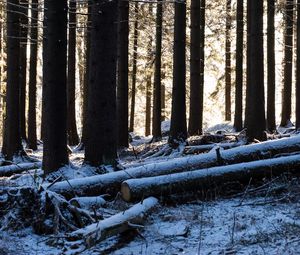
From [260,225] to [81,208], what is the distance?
269 cm

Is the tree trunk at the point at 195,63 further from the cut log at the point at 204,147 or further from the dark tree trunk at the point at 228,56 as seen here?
the dark tree trunk at the point at 228,56

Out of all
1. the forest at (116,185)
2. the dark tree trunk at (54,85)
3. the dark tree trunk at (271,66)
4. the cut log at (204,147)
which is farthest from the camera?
the dark tree trunk at (271,66)

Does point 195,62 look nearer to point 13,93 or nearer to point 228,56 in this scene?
point 13,93

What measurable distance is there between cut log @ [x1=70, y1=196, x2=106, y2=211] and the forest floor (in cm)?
74

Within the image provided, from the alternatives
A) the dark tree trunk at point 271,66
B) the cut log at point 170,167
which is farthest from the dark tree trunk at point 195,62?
the cut log at point 170,167

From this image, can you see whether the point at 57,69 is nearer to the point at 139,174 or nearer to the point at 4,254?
the point at 139,174

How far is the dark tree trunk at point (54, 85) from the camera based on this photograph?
9461mm

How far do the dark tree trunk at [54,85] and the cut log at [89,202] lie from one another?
104 inches

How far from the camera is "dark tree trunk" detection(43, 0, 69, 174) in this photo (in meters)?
9.46

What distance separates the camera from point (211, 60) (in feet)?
96.8

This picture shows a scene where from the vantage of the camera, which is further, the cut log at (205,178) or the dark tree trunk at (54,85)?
the dark tree trunk at (54,85)

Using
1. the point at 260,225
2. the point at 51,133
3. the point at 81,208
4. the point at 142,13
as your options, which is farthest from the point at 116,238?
the point at 142,13

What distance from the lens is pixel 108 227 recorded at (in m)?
5.87

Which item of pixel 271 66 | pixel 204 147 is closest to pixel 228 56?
pixel 271 66
